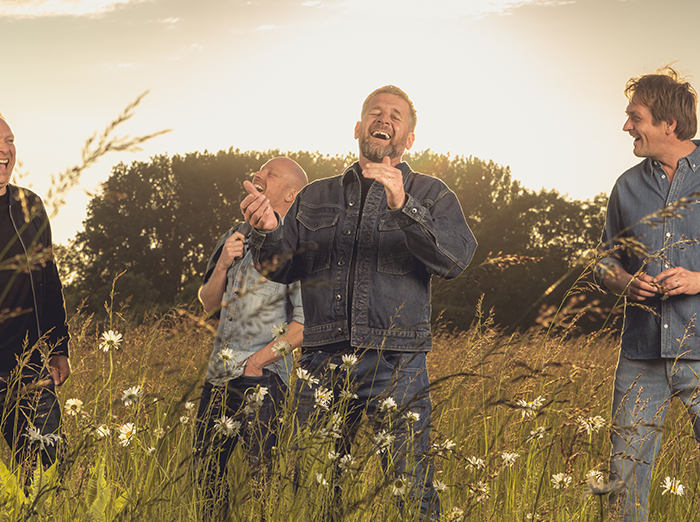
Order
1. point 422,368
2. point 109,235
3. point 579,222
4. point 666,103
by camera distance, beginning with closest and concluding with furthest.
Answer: point 422,368 < point 666,103 < point 579,222 < point 109,235

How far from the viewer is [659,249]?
2650mm

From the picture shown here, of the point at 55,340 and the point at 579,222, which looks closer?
the point at 55,340

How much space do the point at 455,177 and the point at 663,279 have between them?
27.4 metres

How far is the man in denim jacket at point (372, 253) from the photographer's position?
2.37m

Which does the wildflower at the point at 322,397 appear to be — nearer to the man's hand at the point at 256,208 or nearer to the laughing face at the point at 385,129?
the man's hand at the point at 256,208

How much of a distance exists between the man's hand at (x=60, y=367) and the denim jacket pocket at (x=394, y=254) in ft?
5.33

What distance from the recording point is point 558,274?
2133 cm

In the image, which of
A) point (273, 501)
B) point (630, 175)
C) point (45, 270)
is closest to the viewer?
point (273, 501)

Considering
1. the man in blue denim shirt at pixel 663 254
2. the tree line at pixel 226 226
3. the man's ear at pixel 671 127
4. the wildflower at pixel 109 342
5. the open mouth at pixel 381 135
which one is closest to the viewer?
the wildflower at pixel 109 342

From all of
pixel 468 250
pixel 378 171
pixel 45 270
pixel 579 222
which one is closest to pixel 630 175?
pixel 468 250

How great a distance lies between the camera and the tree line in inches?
829

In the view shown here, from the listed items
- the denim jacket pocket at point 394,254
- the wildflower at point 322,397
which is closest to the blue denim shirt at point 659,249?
the denim jacket pocket at point 394,254

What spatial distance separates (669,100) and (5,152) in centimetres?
302

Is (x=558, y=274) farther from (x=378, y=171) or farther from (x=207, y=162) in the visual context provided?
(x=378, y=171)
